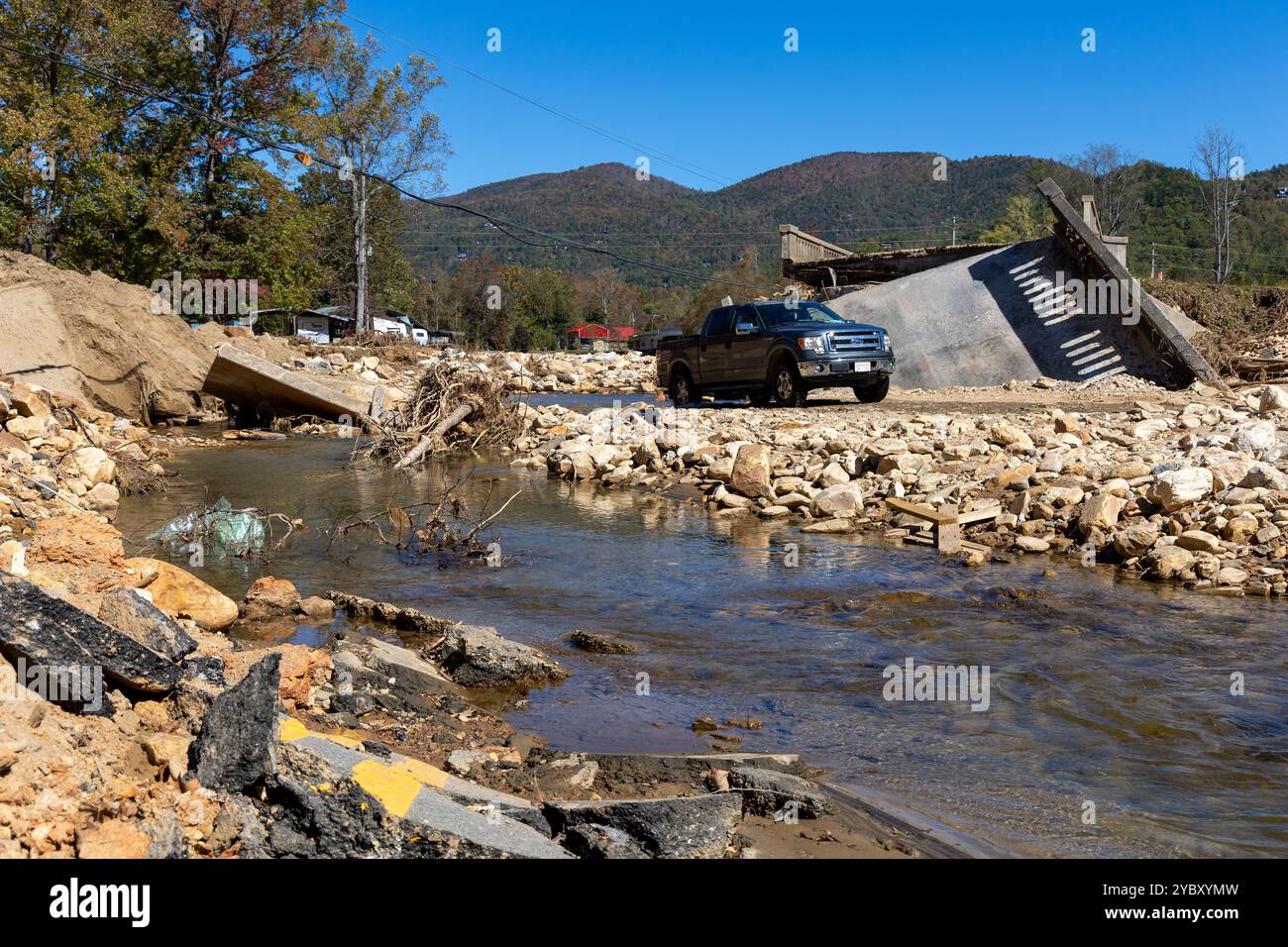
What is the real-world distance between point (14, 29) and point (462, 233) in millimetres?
124514

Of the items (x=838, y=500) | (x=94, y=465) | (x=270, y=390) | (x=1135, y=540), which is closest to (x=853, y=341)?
(x=838, y=500)

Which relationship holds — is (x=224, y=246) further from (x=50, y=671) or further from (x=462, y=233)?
(x=462, y=233)

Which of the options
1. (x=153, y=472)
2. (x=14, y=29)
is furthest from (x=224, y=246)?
(x=153, y=472)

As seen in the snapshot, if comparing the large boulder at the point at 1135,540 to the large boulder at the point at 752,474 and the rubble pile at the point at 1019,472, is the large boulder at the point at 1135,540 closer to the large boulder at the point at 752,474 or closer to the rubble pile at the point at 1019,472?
the rubble pile at the point at 1019,472

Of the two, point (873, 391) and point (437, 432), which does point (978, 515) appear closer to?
point (873, 391)

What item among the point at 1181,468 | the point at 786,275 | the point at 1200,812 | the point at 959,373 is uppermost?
the point at 786,275

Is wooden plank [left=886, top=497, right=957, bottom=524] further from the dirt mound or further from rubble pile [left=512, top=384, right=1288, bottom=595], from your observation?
the dirt mound

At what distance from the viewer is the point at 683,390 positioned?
21359mm

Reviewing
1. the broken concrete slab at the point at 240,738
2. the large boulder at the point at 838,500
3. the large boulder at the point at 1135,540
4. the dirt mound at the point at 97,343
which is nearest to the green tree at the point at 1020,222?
the dirt mound at the point at 97,343

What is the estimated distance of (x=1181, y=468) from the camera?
9883 mm

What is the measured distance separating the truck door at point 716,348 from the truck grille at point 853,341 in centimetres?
238

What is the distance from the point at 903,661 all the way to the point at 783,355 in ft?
39.9

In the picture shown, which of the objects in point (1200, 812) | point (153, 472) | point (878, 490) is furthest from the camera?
point (153, 472)
